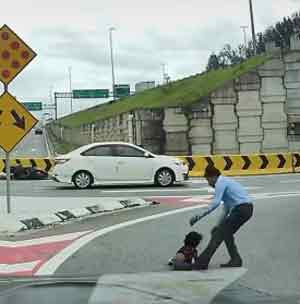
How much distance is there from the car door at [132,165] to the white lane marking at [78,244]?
20.0ft

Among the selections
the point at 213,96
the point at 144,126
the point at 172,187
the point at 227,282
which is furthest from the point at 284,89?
the point at 227,282

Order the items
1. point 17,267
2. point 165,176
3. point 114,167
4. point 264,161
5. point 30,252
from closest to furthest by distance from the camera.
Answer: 1. point 17,267
2. point 30,252
3. point 114,167
4. point 165,176
5. point 264,161

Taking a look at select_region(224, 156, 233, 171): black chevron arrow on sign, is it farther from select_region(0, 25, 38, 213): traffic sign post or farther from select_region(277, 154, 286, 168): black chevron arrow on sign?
select_region(0, 25, 38, 213): traffic sign post

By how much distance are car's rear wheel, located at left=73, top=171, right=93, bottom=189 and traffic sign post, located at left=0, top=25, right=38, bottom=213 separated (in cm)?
904

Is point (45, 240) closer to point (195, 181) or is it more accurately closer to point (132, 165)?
point (132, 165)

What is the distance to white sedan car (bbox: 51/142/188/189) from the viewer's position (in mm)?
22938

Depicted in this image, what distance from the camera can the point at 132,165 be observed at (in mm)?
23062

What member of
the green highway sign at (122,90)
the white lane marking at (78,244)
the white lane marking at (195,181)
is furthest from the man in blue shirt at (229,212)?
the green highway sign at (122,90)

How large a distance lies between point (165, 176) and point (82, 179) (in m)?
2.53

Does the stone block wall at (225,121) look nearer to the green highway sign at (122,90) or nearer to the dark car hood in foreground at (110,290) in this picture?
the dark car hood in foreground at (110,290)

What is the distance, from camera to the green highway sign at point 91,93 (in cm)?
9100

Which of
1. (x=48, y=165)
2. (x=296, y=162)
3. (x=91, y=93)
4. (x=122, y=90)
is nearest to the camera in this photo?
(x=48, y=165)

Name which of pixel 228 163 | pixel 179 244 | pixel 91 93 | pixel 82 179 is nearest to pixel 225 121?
pixel 228 163

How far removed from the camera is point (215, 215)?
15555 millimetres
